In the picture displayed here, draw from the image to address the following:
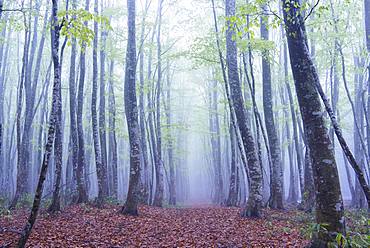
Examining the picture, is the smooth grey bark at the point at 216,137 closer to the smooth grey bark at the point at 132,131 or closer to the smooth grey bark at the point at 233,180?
the smooth grey bark at the point at 233,180

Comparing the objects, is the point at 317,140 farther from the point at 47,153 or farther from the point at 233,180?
the point at 233,180

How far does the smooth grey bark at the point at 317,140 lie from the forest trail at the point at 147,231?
70.0 inches

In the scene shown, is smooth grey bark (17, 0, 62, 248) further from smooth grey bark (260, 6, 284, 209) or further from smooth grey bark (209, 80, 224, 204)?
smooth grey bark (209, 80, 224, 204)

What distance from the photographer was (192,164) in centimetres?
7356

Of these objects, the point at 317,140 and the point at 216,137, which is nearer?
the point at 317,140

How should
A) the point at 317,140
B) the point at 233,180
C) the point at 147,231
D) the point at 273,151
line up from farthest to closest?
1. the point at 233,180
2. the point at 273,151
3. the point at 147,231
4. the point at 317,140

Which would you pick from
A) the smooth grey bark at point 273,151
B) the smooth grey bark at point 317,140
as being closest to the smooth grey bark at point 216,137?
the smooth grey bark at point 273,151

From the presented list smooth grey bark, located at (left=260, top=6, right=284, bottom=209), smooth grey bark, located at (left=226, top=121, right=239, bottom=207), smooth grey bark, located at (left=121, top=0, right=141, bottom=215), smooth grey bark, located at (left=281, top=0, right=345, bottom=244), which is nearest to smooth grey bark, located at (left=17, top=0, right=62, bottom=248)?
smooth grey bark, located at (left=281, top=0, right=345, bottom=244)

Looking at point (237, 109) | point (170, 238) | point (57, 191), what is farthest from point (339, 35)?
point (57, 191)

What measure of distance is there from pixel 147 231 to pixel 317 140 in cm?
575

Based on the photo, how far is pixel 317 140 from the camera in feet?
17.7

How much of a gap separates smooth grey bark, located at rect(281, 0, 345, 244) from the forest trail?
1.78m

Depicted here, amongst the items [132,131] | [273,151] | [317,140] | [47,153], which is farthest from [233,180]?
[47,153]

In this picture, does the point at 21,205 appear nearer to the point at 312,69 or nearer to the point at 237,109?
the point at 237,109
